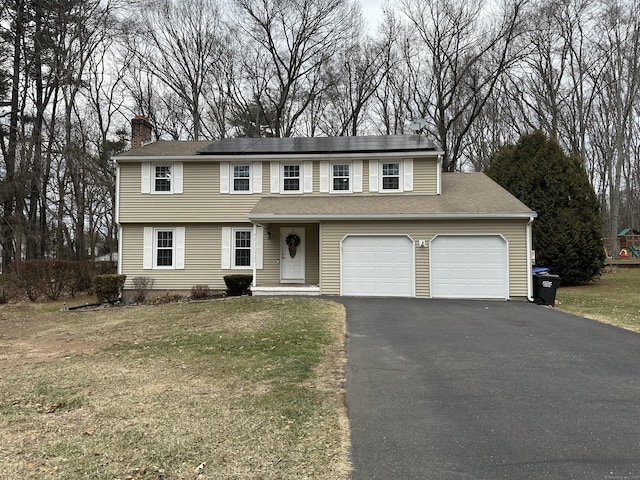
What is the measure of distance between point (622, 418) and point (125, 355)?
649 centimetres

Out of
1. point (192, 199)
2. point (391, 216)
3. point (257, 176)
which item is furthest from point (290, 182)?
point (391, 216)

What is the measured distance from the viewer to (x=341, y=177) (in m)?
16.6

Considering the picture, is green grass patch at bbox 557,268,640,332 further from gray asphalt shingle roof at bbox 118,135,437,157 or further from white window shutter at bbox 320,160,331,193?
white window shutter at bbox 320,160,331,193

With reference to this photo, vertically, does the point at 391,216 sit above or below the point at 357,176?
below

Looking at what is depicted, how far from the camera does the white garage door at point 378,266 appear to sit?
14.1 m

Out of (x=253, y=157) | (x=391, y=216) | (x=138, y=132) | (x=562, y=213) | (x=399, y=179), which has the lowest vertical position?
(x=391, y=216)

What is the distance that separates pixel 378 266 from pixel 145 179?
9401mm

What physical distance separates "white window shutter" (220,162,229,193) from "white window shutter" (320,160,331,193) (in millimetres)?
3540

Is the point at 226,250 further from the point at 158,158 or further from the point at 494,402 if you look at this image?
the point at 494,402

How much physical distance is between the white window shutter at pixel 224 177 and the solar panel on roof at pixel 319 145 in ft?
1.47

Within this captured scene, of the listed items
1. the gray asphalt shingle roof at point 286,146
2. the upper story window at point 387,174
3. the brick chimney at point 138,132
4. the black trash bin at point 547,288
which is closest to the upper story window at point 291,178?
the gray asphalt shingle roof at point 286,146

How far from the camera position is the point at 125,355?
7020 mm

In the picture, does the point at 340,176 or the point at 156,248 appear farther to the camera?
the point at 156,248

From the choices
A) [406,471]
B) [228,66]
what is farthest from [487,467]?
[228,66]
